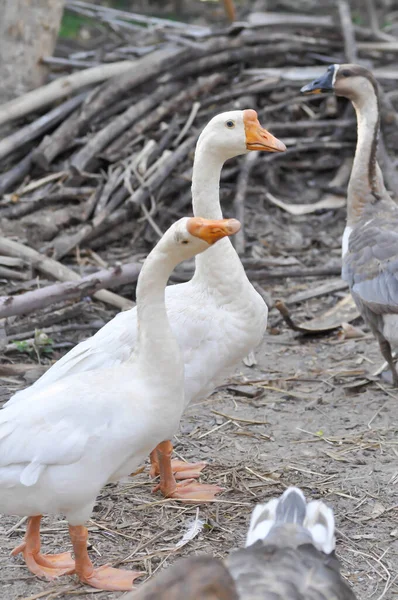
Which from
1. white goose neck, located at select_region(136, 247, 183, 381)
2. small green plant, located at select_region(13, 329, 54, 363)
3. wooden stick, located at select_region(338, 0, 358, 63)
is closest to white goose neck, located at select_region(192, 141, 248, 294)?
white goose neck, located at select_region(136, 247, 183, 381)

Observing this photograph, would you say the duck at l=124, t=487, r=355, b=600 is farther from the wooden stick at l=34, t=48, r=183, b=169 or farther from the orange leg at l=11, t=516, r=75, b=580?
the wooden stick at l=34, t=48, r=183, b=169

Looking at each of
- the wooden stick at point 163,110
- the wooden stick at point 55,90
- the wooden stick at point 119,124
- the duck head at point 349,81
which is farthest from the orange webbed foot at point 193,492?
the wooden stick at point 55,90

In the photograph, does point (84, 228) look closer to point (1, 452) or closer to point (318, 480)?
point (318, 480)

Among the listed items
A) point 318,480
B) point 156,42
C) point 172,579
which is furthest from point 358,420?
point 156,42

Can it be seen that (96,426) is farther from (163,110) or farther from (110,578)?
(163,110)

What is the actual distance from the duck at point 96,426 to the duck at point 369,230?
2322 mm

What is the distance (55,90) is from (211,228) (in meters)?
5.08

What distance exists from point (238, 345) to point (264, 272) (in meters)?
2.73

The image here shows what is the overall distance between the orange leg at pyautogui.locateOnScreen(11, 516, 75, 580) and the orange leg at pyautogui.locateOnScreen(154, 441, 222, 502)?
0.75 m

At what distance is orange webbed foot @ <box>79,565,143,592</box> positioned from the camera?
3.53 metres

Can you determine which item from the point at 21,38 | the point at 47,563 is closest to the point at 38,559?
the point at 47,563

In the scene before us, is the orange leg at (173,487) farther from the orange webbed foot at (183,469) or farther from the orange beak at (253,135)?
the orange beak at (253,135)

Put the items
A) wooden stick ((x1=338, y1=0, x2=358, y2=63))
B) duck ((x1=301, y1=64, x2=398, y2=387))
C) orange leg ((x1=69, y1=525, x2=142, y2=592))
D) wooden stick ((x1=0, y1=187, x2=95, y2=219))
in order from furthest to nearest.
Result: wooden stick ((x1=338, y1=0, x2=358, y2=63)), wooden stick ((x1=0, y1=187, x2=95, y2=219)), duck ((x1=301, y1=64, x2=398, y2=387)), orange leg ((x1=69, y1=525, x2=142, y2=592))

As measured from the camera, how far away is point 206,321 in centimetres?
436
